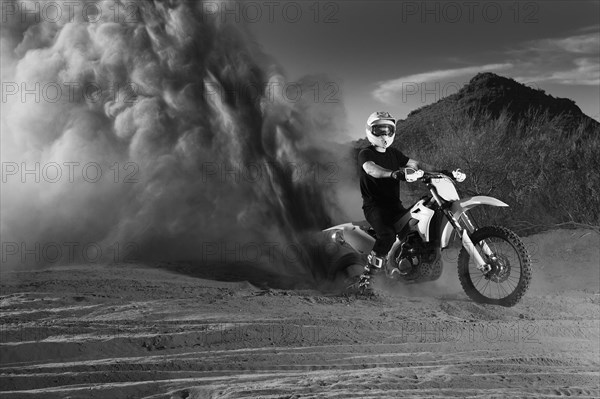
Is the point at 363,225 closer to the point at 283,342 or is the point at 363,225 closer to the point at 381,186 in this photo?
the point at 381,186

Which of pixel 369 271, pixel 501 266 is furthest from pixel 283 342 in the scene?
pixel 501 266

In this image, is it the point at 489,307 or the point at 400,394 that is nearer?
the point at 400,394

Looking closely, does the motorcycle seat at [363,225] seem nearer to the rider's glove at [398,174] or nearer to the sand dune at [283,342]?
the sand dune at [283,342]

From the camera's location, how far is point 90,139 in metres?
15.8

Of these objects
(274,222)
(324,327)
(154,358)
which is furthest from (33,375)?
(274,222)

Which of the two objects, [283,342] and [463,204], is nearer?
[283,342]

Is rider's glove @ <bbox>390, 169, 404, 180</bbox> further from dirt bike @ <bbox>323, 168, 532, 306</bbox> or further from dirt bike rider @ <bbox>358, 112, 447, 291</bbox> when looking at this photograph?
dirt bike rider @ <bbox>358, 112, 447, 291</bbox>

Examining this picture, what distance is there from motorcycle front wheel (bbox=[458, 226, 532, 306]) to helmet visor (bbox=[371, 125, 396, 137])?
1.79 m

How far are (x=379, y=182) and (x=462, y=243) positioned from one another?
142 cm

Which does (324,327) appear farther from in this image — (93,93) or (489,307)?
(93,93)

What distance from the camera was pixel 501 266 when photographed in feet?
27.8

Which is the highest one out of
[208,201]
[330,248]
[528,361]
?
[208,201]

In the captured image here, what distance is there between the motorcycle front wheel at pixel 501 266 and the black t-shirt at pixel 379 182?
1.30 metres

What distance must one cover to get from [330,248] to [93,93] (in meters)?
8.10
